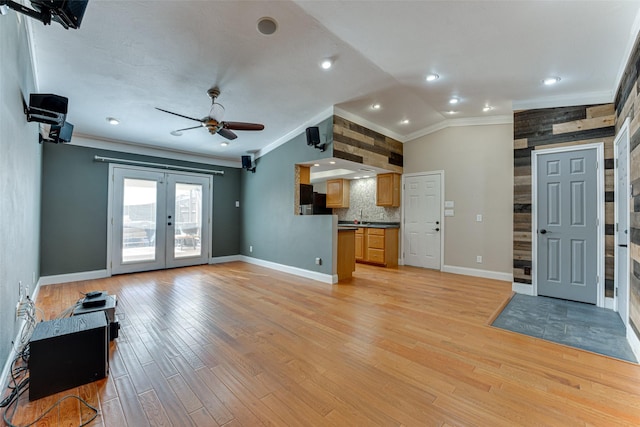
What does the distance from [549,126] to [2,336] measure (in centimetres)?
613

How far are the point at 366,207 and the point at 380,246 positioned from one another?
1.36 meters

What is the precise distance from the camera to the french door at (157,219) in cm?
529

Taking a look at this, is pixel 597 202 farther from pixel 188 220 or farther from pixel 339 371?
pixel 188 220

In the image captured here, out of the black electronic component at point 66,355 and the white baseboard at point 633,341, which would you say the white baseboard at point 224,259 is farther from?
the white baseboard at point 633,341

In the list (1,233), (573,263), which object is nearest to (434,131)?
(573,263)

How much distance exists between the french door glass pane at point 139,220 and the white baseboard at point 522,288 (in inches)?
261

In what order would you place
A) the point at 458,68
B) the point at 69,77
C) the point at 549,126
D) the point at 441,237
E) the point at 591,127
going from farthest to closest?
the point at 441,237
the point at 549,126
the point at 591,127
the point at 458,68
the point at 69,77

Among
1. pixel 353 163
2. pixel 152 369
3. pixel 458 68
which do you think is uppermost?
pixel 458 68

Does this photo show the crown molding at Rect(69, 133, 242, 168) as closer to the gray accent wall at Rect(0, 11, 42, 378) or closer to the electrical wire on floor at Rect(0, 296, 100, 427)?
the gray accent wall at Rect(0, 11, 42, 378)

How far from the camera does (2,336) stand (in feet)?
5.81

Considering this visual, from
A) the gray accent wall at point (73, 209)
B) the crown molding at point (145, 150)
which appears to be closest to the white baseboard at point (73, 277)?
the gray accent wall at point (73, 209)

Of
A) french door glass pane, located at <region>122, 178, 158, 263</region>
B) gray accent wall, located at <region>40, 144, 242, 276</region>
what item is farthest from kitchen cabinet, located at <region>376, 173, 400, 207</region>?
gray accent wall, located at <region>40, 144, 242, 276</region>

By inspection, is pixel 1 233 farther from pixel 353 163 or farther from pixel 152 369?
pixel 353 163

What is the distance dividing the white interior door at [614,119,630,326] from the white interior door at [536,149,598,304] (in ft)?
0.78
